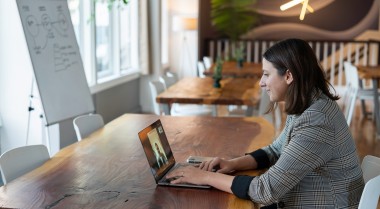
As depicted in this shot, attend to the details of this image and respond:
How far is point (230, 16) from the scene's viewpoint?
33.2 feet

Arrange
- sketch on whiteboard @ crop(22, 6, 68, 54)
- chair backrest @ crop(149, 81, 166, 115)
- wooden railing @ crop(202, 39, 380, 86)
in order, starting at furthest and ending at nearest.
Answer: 1. wooden railing @ crop(202, 39, 380, 86)
2. chair backrest @ crop(149, 81, 166, 115)
3. sketch on whiteboard @ crop(22, 6, 68, 54)

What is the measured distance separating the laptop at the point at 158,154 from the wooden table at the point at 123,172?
5cm

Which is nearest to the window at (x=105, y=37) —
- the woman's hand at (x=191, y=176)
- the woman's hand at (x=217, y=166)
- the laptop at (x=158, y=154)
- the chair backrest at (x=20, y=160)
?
the chair backrest at (x=20, y=160)

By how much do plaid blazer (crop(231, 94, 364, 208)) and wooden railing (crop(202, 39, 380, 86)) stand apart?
26.2 ft

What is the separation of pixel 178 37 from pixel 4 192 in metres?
8.51

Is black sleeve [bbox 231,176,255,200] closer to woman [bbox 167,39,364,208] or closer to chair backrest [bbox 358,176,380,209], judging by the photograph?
woman [bbox 167,39,364,208]

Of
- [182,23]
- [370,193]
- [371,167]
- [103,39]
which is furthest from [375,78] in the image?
[370,193]

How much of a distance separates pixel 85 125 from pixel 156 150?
49.4 inches

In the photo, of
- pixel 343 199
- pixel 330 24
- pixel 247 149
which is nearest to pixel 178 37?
pixel 330 24

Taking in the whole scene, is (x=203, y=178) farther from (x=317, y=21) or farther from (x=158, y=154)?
(x=317, y=21)

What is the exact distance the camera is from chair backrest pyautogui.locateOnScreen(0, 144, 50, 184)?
251cm

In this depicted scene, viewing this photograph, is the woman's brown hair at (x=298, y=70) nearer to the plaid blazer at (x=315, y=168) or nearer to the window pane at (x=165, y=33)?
the plaid blazer at (x=315, y=168)

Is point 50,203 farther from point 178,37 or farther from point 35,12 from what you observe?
point 178,37

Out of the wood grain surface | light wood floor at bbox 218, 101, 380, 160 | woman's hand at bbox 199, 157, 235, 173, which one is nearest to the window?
the wood grain surface
